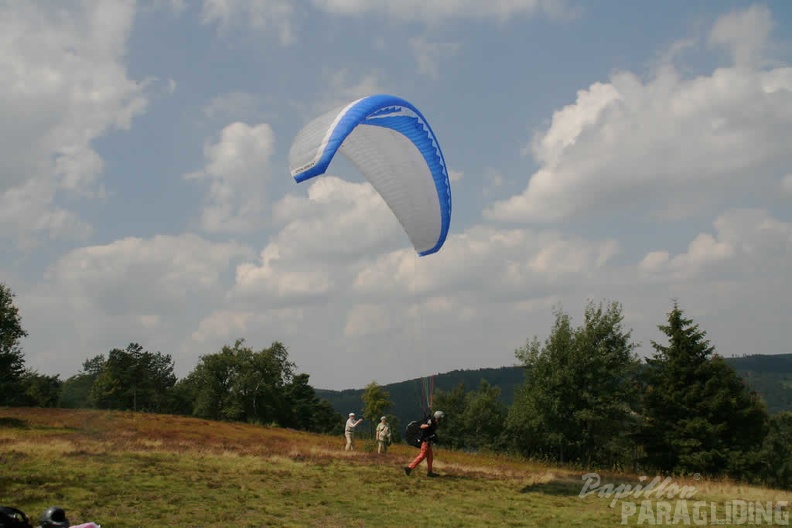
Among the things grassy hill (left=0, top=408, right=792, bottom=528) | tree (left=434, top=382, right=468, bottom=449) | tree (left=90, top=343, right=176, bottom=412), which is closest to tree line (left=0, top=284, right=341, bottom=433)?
tree (left=90, top=343, right=176, bottom=412)

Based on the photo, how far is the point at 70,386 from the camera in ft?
346

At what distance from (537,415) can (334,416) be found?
76.9 m

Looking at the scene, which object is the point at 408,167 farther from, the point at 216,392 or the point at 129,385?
the point at 129,385

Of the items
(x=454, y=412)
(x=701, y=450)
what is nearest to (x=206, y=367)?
(x=454, y=412)

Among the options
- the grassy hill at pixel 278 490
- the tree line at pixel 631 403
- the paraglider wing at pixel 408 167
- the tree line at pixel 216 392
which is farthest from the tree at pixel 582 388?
the tree line at pixel 216 392

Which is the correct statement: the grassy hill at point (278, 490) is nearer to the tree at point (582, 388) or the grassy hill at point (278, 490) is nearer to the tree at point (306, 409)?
the tree at point (582, 388)

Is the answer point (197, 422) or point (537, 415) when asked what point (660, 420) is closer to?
point (537, 415)

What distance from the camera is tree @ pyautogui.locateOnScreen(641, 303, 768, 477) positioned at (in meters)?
31.9

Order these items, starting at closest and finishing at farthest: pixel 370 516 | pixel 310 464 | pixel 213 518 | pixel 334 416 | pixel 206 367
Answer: pixel 213 518 < pixel 370 516 < pixel 310 464 < pixel 206 367 < pixel 334 416

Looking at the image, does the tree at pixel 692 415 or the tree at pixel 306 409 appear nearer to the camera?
the tree at pixel 692 415

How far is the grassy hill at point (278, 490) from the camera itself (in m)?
9.88

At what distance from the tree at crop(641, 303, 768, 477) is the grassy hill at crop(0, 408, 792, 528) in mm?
16981

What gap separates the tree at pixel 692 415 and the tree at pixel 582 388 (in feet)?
6.71

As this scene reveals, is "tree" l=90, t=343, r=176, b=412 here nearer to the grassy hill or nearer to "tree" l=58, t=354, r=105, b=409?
"tree" l=58, t=354, r=105, b=409
